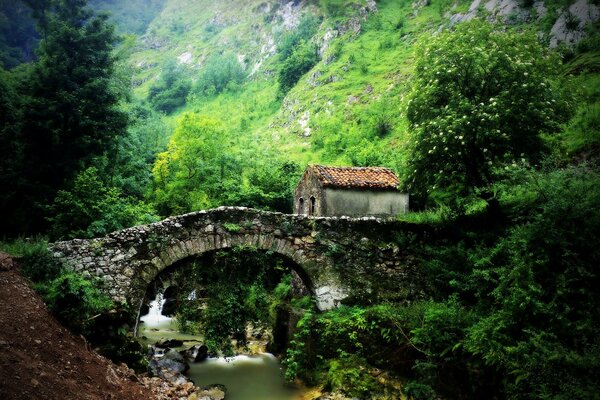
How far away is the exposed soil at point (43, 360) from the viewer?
5.74 meters

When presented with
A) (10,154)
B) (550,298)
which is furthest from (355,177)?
(10,154)

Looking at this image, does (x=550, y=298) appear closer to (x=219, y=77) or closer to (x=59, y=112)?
(x=59, y=112)

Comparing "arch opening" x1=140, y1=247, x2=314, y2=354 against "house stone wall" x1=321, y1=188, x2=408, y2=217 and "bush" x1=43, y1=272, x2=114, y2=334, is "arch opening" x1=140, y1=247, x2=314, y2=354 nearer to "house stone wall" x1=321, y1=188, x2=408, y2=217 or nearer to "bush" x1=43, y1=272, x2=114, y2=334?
"bush" x1=43, y1=272, x2=114, y2=334

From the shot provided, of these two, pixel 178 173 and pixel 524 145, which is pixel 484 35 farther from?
pixel 178 173

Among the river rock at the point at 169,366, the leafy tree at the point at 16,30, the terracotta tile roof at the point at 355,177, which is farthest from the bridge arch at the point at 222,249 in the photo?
the leafy tree at the point at 16,30

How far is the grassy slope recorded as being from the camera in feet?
100

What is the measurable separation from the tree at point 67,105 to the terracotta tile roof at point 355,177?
32.0 ft

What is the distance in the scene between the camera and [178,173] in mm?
24062

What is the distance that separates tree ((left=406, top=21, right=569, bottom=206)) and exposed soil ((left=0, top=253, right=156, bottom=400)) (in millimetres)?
8880

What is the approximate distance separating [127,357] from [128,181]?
50.6 ft

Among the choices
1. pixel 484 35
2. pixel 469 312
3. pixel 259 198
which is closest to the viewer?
pixel 469 312

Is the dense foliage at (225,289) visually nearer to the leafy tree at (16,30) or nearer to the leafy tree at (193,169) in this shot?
the leafy tree at (193,169)

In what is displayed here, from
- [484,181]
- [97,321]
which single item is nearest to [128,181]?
[97,321]

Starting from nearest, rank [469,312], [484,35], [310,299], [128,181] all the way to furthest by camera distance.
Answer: [469,312]
[484,35]
[310,299]
[128,181]
